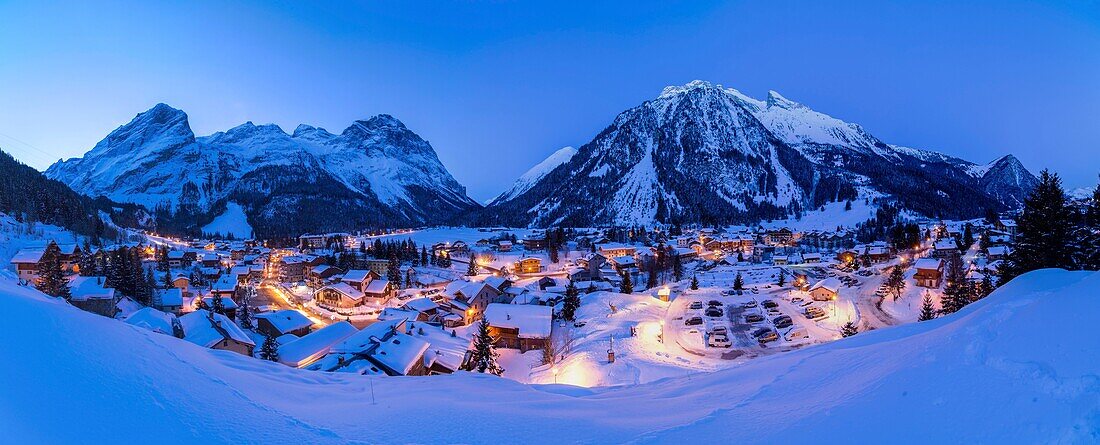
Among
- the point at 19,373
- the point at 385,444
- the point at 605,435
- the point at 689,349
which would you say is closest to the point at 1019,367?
the point at 605,435

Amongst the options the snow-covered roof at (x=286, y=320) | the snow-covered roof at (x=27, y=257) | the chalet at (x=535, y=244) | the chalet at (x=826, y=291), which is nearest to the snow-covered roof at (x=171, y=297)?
the snow-covered roof at (x=286, y=320)

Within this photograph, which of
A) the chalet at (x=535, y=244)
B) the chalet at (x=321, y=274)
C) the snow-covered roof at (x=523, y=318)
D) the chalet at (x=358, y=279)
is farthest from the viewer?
the chalet at (x=535, y=244)

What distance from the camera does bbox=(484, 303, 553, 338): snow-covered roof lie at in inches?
1310

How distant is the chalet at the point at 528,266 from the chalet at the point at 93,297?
4879 cm

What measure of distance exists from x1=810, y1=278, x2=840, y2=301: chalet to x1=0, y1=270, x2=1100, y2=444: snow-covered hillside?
40.0 metres

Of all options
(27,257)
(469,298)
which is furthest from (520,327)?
(27,257)

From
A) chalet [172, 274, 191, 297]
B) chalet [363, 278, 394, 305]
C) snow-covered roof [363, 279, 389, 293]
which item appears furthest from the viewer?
chalet [172, 274, 191, 297]

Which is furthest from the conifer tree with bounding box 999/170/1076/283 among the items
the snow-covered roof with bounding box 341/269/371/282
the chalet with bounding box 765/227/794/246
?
the chalet with bounding box 765/227/794/246

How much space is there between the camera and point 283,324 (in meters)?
36.6

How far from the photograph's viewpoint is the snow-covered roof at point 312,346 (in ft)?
87.8

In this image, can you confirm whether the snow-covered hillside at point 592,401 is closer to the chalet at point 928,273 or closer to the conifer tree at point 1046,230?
the conifer tree at point 1046,230

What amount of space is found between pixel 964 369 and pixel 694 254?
85330 millimetres

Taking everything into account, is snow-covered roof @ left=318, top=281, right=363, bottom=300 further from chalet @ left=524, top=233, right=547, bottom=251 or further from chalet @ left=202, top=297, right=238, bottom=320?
chalet @ left=524, top=233, right=547, bottom=251

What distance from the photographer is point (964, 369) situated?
614 centimetres
